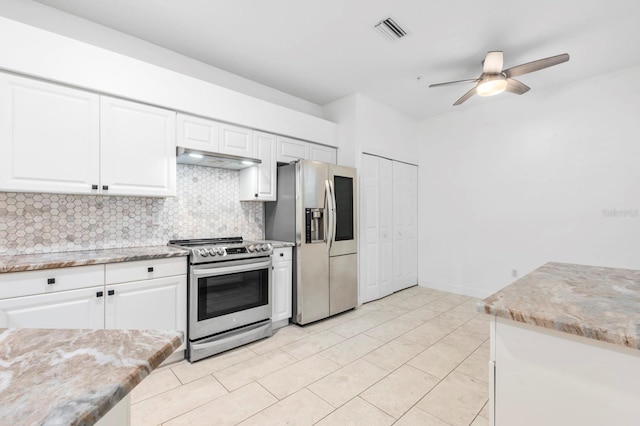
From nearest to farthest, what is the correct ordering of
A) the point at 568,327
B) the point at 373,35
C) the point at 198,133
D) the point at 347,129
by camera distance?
the point at 568,327 < the point at 373,35 < the point at 198,133 < the point at 347,129

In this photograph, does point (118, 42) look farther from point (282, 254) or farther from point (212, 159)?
point (282, 254)

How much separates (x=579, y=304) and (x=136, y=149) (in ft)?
9.92

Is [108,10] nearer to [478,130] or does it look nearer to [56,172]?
[56,172]

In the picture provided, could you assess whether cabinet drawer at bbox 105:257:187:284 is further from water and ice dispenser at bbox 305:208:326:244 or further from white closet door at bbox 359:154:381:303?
white closet door at bbox 359:154:381:303

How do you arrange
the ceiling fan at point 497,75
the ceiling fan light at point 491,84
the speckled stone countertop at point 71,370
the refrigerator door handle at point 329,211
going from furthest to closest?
1. the refrigerator door handle at point 329,211
2. the ceiling fan light at point 491,84
3. the ceiling fan at point 497,75
4. the speckled stone countertop at point 71,370

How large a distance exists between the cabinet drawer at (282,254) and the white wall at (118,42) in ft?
6.49

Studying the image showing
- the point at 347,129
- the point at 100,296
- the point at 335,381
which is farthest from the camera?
the point at 347,129

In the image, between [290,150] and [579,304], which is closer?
[579,304]

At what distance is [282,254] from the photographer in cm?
319

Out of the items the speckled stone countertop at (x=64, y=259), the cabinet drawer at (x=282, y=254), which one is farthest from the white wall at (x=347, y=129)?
the speckled stone countertop at (x=64, y=259)

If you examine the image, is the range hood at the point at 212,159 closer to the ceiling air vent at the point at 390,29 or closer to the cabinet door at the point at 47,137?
the cabinet door at the point at 47,137

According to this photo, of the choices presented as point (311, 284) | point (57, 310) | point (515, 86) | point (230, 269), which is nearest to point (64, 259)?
point (57, 310)

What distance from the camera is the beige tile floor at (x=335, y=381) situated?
180cm

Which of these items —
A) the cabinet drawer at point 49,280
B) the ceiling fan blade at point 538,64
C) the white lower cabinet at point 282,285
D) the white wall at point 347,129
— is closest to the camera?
the cabinet drawer at point 49,280
